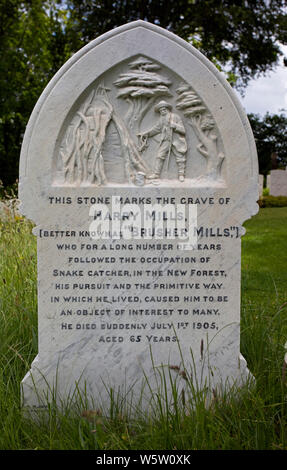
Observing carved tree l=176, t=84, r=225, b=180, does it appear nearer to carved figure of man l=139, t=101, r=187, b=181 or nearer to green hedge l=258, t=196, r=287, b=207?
carved figure of man l=139, t=101, r=187, b=181

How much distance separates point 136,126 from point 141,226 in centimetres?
66

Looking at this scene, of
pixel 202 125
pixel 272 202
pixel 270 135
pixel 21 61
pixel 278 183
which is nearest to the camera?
pixel 202 125

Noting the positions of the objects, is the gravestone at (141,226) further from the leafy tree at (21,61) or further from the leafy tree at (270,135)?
the leafy tree at (270,135)

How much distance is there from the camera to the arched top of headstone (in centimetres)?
294

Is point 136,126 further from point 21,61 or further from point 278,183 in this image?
point 278,183

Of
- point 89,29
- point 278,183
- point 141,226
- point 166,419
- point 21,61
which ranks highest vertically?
point 89,29

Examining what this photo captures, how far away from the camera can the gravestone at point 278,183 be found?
21734 mm

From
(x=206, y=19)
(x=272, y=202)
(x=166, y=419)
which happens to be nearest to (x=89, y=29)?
(x=206, y=19)

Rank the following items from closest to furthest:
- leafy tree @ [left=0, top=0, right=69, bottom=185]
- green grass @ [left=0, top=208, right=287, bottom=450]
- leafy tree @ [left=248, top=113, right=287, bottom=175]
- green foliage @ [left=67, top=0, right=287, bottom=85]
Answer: green grass @ [left=0, top=208, right=287, bottom=450], leafy tree @ [left=0, top=0, right=69, bottom=185], green foliage @ [left=67, top=0, right=287, bottom=85], leafy tree @ [left=248, top=113, right=287, bottom=175]

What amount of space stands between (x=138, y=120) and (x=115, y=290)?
113 cm

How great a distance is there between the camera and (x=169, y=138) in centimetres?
301

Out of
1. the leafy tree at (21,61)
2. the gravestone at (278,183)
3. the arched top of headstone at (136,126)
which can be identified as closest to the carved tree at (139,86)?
the arched top of headstone at (136,126)

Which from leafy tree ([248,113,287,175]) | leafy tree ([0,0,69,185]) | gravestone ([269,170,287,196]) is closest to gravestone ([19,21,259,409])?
leafy tree ([0,0,69,185])
